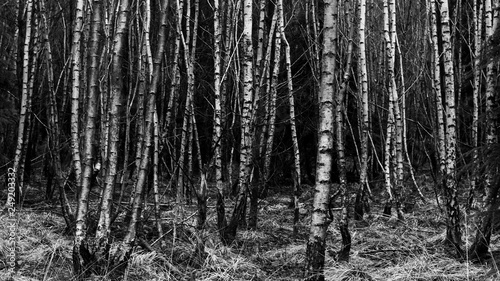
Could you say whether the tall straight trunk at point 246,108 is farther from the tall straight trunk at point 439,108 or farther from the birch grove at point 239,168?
the tall straight trunk at point 439,108

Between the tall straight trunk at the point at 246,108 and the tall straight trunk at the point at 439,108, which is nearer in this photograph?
the tall straight trunk at the point at 246,108

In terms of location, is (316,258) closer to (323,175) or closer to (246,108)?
(323,175)

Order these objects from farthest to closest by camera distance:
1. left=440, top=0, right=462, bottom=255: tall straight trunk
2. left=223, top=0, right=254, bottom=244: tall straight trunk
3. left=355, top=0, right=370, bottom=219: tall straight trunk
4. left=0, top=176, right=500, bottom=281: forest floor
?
left=355, top=0, right=370, bottom=219: tall straight trunk, left=223, top=0, right=254, bottom=244: tall straight trunk, left=440, top=0, right=462, bottom=255: tall straight trunk, left=0, top=176, right=500, bottom=281: forest floor

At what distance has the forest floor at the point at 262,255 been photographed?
15.4ft

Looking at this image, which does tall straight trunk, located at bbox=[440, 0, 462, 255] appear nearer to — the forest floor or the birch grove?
the birch grove

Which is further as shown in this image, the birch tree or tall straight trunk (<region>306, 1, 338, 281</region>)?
the birch tree

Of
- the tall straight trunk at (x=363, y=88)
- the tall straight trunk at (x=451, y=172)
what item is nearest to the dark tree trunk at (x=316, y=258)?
the tall straight trunk at (x=451, y=172)

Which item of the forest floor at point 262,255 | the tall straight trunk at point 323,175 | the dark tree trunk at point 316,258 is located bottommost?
the forest floor at point 262,255

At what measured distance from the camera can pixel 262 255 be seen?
5.82m

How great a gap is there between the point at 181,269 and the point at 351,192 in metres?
7.42

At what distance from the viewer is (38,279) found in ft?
14.3

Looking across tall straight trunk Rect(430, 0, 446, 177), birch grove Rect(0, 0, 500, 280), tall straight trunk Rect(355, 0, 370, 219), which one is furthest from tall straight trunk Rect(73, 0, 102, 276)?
tall straight trunk Rect(430, 0, 446, 177)

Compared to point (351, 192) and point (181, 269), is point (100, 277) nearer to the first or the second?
point (181, 269)

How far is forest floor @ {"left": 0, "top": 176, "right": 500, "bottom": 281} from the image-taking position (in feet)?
15.4
